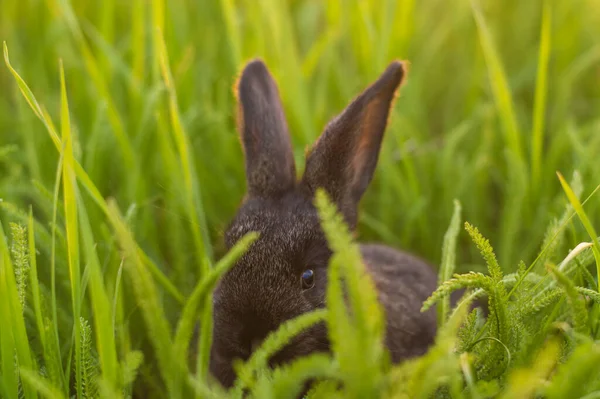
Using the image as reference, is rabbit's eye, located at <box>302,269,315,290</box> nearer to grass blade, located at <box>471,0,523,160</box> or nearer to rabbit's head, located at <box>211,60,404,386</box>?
rabbit's head, located at <box>211,60,404,386</box>

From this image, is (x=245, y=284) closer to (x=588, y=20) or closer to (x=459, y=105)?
(x=459, y=105)

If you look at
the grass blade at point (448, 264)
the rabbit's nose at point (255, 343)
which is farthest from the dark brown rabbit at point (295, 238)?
the grass blade at point (448, 264)

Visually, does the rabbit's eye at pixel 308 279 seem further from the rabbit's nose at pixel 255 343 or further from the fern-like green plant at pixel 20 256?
the fern-like green plant at pixel 20 256

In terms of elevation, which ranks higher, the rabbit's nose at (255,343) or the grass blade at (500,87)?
the grass blade at (500,87)

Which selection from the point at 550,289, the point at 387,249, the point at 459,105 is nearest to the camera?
the point at 550,289

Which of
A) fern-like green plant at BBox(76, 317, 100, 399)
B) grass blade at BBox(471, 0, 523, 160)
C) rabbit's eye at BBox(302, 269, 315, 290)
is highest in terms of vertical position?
grass blade at BBox(471, 0, 523, 160)

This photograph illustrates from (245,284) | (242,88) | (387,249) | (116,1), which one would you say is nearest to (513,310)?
(245,284)

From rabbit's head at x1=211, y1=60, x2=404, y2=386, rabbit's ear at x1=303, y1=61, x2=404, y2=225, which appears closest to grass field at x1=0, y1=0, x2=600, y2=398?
rabbit's head at x1=211, y1=60, x2=404, y2=386

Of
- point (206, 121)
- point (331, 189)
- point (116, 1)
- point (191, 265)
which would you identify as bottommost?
point (191, 265)
